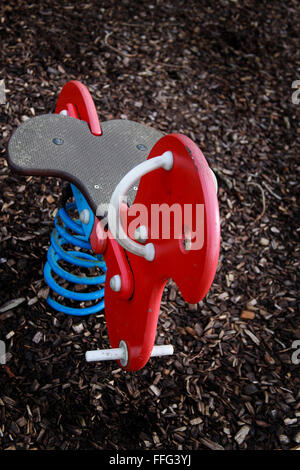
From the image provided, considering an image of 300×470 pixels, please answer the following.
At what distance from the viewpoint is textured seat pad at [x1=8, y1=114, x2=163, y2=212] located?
176 centimetres

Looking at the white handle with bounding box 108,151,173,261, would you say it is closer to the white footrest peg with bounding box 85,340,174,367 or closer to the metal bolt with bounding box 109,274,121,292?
the metal bolt with bounding box 109,274,121,292

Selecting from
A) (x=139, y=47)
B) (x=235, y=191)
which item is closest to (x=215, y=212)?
(x=235, y=191)

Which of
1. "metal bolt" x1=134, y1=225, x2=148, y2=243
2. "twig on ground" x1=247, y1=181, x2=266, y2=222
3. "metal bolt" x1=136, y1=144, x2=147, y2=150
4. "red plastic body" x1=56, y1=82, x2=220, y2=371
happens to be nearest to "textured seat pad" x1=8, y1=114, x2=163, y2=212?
"metal bolt" x1=136, y1=144, x2=147, y2=150

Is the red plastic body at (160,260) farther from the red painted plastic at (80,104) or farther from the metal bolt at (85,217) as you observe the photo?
the red painted plastic at (80,104)

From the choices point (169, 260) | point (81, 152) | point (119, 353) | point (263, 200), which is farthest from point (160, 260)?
point (263, 200)

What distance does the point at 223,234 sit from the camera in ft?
8.65

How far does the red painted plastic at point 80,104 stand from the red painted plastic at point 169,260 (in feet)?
2.04

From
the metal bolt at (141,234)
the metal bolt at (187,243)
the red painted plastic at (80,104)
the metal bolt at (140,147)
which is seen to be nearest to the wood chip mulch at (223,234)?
the red painted plastic at (80,104)

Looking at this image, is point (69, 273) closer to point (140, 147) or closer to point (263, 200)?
point (140, 147)

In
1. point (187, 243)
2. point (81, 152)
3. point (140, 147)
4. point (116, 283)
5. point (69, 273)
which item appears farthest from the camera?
point (69, 273)

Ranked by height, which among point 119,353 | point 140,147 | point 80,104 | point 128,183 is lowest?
point 119,353

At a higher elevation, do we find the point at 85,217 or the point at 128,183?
the point at 128,183

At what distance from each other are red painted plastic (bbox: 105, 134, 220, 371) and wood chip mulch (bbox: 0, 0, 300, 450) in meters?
0.46

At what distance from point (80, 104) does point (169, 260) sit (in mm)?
1037
